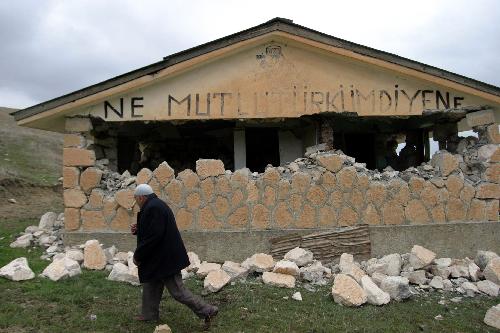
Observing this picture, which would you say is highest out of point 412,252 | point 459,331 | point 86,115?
point 86,115

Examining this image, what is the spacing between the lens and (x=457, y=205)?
905 centimetres

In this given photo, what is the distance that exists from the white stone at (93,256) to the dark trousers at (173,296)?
8.01 ft

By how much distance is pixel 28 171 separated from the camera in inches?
968

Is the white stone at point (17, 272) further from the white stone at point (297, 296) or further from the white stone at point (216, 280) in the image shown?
the white stone at point (297, 296)

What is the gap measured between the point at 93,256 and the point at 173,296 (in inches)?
112

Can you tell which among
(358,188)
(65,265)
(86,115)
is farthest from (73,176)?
(358,188)

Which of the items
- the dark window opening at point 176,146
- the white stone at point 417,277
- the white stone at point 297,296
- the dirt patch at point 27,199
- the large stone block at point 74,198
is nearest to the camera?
the white stone at point 297,296

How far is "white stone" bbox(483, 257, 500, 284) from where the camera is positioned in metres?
7.56

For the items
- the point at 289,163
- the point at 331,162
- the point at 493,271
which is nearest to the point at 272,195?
the point at 289,163

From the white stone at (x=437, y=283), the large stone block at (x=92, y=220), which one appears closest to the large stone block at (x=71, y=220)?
the large stone block at (x=92, y=220)

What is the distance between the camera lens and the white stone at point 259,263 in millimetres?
7539

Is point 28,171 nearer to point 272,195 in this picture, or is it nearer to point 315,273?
point 272,195

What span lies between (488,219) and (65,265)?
758cm

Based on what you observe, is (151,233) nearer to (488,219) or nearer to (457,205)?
(457,205)
